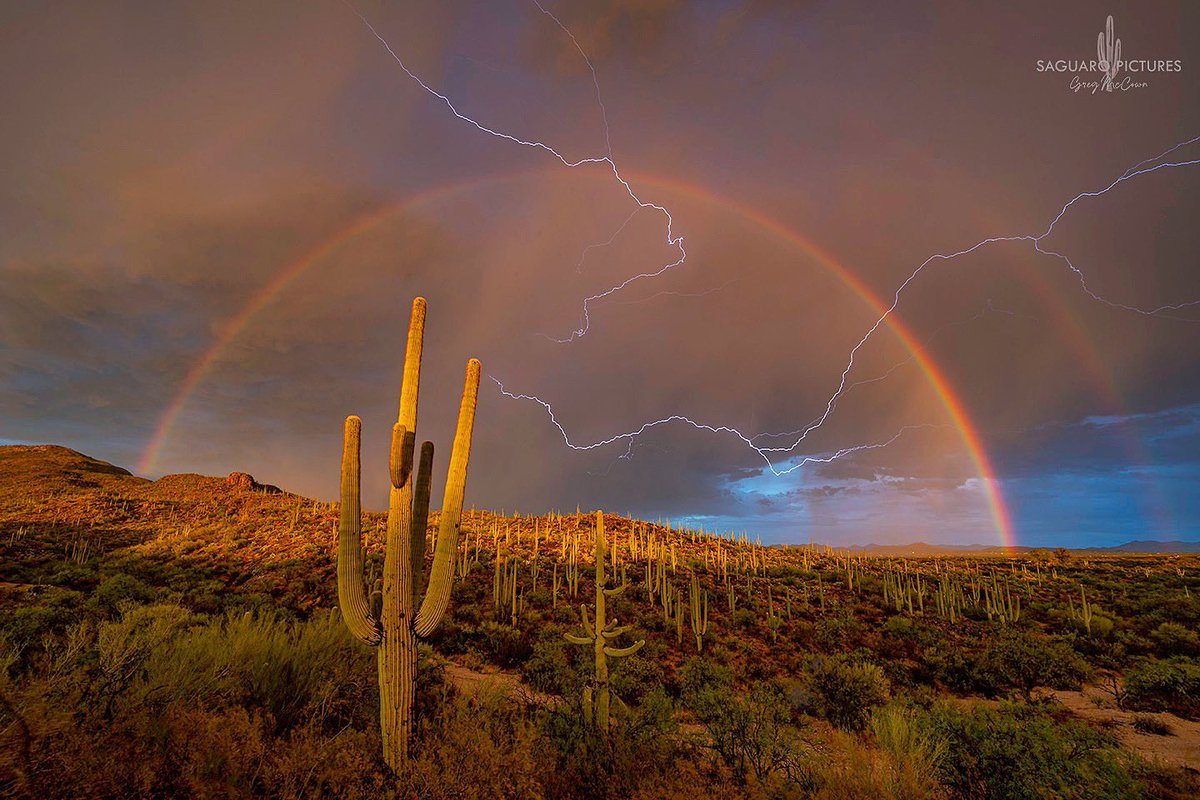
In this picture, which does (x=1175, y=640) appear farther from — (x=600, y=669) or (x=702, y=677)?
(x=600, y=669)

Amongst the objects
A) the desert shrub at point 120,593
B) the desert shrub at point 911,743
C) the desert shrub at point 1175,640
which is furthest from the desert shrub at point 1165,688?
the desert shrub at point 120,593

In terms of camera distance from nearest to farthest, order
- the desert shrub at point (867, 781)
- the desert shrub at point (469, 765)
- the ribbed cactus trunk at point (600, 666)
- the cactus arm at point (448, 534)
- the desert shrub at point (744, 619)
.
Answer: the desert shrub at point (469, 765)
the desert shrub at point (867, 781)
the cactus arm at point (448, 534)
the ribbed cactus trunk at point (600, 666)
the desert shrub at point (744, 619)

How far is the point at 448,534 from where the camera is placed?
776 cm

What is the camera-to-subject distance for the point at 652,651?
19297mm

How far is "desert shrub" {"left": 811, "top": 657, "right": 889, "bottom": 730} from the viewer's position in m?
13.9

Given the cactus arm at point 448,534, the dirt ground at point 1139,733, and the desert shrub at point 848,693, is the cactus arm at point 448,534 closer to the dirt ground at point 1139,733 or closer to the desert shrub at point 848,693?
the desert shrub at point 848,693

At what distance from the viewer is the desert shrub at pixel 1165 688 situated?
589 inches

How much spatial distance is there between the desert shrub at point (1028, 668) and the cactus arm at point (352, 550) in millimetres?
19981

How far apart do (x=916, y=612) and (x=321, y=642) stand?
2748 centimetres

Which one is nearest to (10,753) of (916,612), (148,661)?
(148,661)

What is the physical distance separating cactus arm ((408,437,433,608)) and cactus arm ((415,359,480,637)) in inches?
11.2

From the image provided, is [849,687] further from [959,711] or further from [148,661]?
[148,661]

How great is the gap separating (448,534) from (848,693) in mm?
12890

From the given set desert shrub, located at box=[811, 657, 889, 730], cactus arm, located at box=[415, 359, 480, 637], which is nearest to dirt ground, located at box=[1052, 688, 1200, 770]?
desert shrub, located at box=[811, 657, 889, 730]
